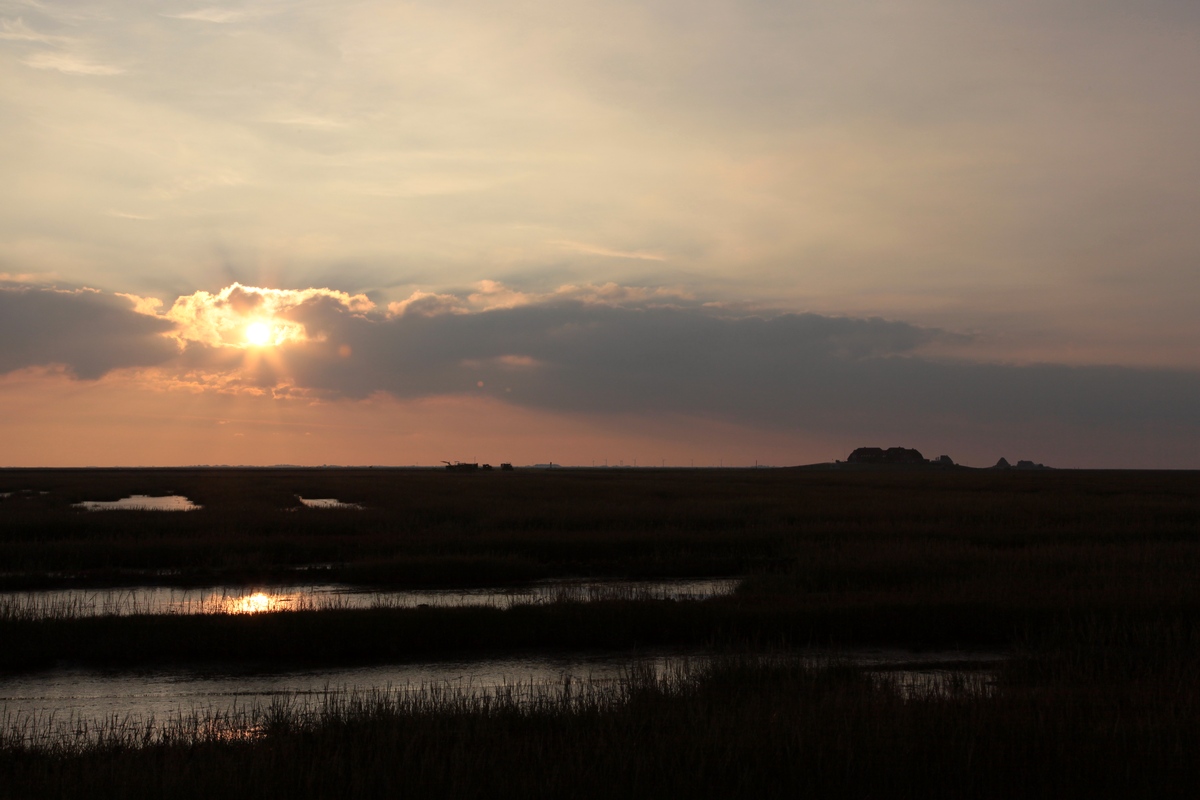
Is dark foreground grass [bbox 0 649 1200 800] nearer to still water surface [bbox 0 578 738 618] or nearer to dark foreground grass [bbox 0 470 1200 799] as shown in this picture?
dark foreground grass [bbox 0 470 1200 799]

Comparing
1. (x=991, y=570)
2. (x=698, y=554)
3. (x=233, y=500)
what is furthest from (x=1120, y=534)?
(x=233, y=500)

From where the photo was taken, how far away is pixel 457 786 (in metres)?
7.40

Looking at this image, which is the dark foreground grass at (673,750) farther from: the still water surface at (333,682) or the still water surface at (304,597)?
the still water surface at (304,597)

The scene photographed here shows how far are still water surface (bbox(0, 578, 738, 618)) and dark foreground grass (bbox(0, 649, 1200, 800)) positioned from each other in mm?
7422

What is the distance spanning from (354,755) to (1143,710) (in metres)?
8.81

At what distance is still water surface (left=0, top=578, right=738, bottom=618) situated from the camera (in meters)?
17.1

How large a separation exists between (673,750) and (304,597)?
13296mm

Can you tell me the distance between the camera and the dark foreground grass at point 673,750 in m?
7.50

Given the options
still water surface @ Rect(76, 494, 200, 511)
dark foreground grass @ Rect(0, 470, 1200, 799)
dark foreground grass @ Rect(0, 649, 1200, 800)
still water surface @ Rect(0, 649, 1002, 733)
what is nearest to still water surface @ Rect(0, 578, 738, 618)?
dark foreground grass @ Rect(0, 470, 1200, 799)

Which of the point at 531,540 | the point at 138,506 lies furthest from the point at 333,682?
the point at 138,506

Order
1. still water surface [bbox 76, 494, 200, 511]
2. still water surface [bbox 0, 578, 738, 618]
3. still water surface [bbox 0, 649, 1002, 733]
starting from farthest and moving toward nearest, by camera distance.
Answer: still water surface [bbox 76, 494, 200, 511]
still water surface [bbox 0, 578, 738, 618]
still water surface [bbox 0, 649, 1002, 733]

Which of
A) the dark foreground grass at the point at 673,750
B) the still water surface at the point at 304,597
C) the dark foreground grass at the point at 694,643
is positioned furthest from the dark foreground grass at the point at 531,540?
the dark foreground grass at the point at 673,750

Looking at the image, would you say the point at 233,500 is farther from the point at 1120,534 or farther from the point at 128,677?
the point at 1120,534

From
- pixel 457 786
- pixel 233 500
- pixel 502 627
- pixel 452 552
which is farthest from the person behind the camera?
pixel 233 500
